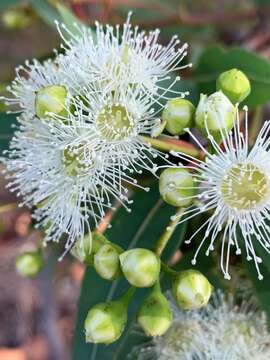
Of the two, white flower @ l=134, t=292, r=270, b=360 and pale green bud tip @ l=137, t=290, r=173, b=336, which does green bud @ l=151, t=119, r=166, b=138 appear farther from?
white flower @ l=134, t=292, r=270, b=360

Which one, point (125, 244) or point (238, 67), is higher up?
point (238, 67)

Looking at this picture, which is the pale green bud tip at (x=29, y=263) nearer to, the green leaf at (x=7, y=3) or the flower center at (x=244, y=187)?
the flower center at (x=244, y=187)

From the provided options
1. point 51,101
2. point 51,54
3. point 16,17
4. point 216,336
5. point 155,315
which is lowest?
point 216,336

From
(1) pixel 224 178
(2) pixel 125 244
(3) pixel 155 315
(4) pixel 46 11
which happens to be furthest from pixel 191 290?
(4) pixel 46 11

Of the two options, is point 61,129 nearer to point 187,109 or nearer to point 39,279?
point 187,109

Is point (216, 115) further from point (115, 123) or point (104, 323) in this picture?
point (104, 323)

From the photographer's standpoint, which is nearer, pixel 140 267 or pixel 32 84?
pixel 140 267

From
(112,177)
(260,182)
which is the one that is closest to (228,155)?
(260,182)
